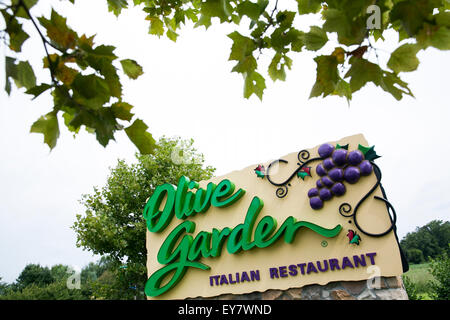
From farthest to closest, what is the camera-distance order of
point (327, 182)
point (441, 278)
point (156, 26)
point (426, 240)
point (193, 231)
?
1. point (426, 240)
2. point (441, 278)
3. point (193, 231)
4. point (327, 182)
5. point (156, 26)

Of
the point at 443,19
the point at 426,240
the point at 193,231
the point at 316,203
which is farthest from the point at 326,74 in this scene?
the point at 426,240

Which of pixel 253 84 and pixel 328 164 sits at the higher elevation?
pixel 328 164

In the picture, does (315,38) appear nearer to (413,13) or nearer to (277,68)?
(413,13)

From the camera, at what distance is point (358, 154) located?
3859 millimetres

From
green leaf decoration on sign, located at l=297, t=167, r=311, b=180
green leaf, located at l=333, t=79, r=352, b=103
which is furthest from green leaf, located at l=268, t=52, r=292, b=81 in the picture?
green leaf decoration on sign, located at l=297, t=167, r=311, b=180

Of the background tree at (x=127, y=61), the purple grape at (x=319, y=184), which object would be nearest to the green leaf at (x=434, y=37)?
the background tree at (x=127, y=61)

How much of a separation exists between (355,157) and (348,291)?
180 centimetres

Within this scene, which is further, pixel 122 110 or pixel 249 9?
pixel 249 9

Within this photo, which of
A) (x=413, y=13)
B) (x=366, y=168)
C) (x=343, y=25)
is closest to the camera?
(x=413, y=13)

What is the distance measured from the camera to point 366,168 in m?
3.76

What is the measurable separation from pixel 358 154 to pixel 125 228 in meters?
8.90

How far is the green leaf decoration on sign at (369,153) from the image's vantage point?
3811 millimetres
